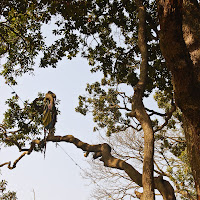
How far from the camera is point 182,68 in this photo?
2.88m

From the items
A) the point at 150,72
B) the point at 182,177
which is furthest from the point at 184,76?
the point at 182,177

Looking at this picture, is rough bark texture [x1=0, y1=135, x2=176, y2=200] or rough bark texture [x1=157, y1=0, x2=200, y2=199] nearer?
rough bark texture [x1=157, y1=0, x2=200, y2=199]

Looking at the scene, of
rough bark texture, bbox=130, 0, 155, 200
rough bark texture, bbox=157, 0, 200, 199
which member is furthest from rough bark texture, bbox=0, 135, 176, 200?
rough bark texture, bbox=157, 0, 200, 199

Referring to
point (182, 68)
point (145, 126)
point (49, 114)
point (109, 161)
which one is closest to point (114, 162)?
point (109, 161)

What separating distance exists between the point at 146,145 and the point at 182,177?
8.78 metres

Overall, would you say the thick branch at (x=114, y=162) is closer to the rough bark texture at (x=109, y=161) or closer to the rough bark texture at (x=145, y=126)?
the rough bark texture at (x=109, y=161)

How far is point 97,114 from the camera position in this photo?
10.7 meters

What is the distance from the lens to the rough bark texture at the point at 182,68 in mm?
2597

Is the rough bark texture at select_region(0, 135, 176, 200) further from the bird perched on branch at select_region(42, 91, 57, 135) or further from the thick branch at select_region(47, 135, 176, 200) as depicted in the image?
the bird perched on branch at select_region(42, 91, 57, 135)

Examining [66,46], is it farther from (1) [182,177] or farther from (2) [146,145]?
(1) [182,177]

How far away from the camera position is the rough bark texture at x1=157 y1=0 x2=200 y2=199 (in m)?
2.60

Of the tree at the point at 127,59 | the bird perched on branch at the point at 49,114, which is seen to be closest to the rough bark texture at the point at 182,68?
the tree at the point at 127,59

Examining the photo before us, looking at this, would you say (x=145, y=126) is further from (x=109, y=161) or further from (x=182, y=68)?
(x=182, y=68)

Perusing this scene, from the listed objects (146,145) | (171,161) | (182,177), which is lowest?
(146,145)
